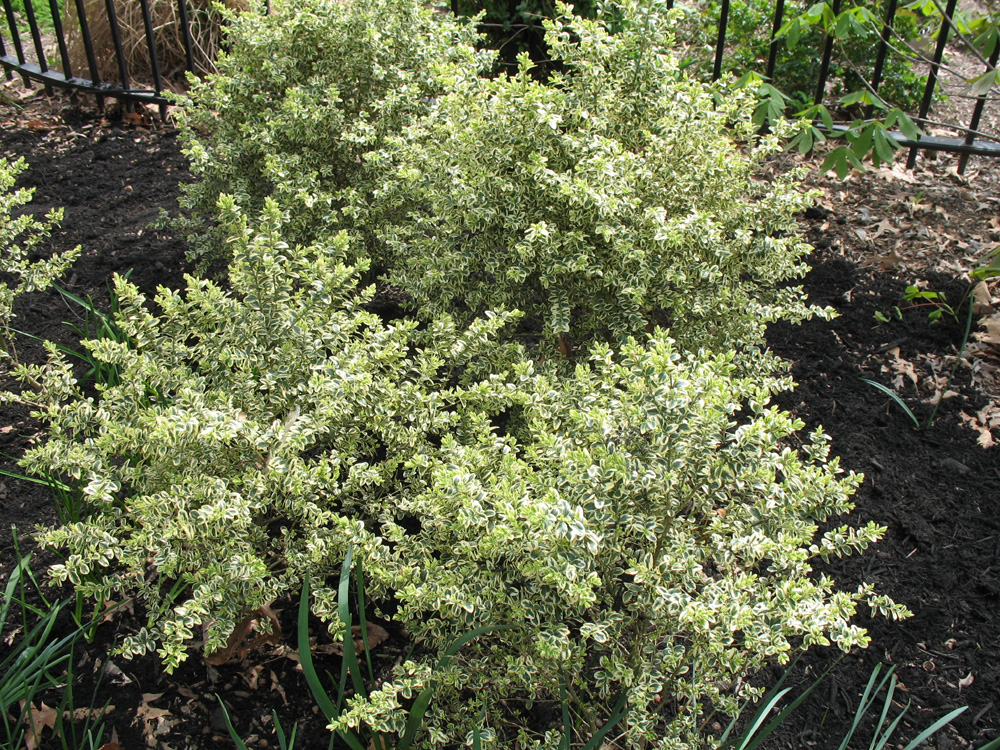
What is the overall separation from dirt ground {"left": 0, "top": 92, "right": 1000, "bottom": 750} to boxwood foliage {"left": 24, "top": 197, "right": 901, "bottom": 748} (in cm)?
25

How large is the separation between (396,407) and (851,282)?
2617mm

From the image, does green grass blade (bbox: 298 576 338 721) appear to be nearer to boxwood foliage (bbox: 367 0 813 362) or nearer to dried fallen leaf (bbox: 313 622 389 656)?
dried fallen leaf (bbox: 313 622 389 656)

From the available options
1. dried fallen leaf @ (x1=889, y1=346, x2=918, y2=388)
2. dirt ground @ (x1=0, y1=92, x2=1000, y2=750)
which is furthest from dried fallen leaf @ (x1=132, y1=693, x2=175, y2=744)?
dried fallen leaf @ (x1=889, y1=346, x2=918, y2=388)

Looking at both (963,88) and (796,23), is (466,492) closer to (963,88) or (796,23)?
(796,23)

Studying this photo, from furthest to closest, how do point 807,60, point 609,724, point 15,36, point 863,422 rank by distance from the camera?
1. point 15,36
2. point 807,60
3. point 863,422
4. point 609,724

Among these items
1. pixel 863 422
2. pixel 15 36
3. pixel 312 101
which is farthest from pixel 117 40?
pixel 863 422

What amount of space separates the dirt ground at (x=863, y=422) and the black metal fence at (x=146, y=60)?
0.29 meters

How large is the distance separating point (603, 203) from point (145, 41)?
Answer: 5.24m

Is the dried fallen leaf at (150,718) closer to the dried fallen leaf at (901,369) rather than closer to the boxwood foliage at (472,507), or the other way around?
the boxwood foliage at (472,507)

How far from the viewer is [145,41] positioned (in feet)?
20.3

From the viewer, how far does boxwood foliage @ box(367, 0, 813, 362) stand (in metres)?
2.68

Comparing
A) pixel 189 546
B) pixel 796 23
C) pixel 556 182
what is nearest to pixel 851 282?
pixel 796 23

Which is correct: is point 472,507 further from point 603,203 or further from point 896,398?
point 896,398

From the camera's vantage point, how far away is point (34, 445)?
3.09m
